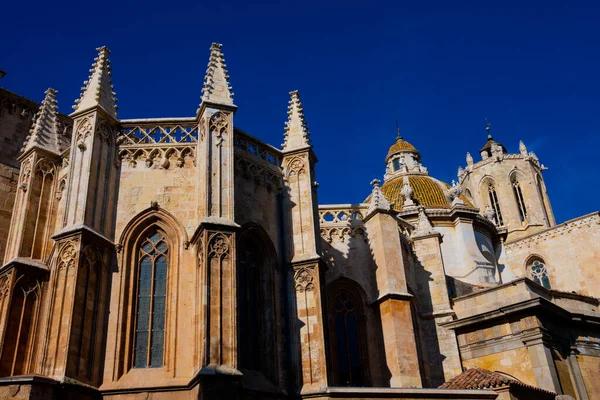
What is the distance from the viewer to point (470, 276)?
2933cm

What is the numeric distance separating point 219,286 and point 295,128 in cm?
687

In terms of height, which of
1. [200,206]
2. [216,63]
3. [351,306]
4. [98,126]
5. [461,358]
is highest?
[216,63]

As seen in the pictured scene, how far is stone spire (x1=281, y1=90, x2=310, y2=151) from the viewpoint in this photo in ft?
62.6

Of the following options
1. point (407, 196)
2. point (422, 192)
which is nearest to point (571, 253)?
point (422, 192)

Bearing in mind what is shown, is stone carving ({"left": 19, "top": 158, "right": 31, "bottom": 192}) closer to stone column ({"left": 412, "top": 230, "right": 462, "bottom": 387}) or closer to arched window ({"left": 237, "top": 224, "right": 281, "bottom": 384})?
arched window ({"left": 237, "top": 224, "right": 281, "bottom": 384})

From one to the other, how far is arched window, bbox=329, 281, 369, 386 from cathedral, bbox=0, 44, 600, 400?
1.9 inches

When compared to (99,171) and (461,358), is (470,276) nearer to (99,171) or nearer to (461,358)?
(461,358)

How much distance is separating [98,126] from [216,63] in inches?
152

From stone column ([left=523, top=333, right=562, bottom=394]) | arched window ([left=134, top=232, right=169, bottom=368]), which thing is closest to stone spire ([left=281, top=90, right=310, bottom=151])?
arched window ([left=134, top=232, right=169, bottom=368])

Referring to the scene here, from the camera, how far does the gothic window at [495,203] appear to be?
62.4 m

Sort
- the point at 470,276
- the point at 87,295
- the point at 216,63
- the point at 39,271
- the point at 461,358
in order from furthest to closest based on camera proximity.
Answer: the point at 470,276 → the point at 461,358 → the point at 216,63 → the point at 39,271 → the point at 87,295

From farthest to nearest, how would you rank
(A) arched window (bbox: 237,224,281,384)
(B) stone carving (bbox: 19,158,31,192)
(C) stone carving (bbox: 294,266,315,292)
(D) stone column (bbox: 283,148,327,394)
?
(B) stone carving (bbox: 19,158,31,192) < (C) stone carving (bbox: 294,266,315,292) < (D) stone column (bbox: 283,148,327,394) < (A) arched window (bbox: 237,224,281,384)

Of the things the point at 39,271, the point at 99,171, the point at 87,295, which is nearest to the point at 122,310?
the point at 87,295

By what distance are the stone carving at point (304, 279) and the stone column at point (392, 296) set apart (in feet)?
14.2
